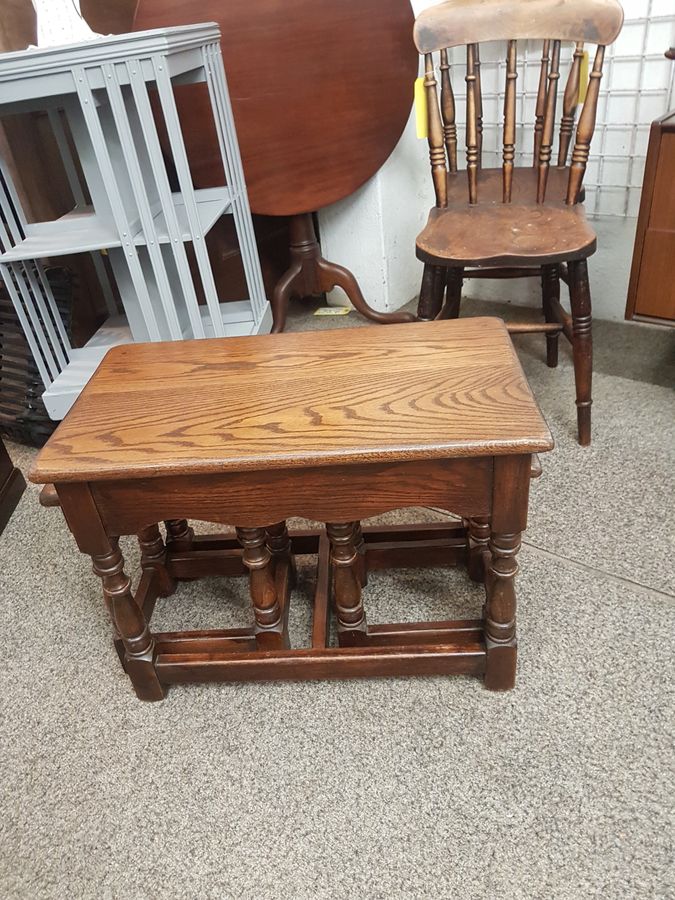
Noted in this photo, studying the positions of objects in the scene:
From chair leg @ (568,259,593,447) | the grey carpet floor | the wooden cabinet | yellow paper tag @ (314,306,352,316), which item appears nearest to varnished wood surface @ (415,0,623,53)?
the wooden cabinet

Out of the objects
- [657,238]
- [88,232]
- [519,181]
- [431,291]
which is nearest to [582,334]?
[657,238]

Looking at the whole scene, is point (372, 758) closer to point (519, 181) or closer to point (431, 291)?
point (431, 291)

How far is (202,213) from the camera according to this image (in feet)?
5.82

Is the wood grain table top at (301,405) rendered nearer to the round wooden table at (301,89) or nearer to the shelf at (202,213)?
the shelf at (202,213)

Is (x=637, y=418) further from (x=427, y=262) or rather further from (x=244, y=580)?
(x=244, y=580)

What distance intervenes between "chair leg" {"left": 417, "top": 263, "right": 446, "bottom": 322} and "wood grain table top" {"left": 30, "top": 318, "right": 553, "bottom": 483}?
51cm

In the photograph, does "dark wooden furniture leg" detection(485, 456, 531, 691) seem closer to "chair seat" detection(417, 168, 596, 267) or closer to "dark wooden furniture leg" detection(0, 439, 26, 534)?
"chair seat" detection(417, 168, 596, 267)

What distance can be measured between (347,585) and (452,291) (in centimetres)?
100

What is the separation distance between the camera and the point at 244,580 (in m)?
1.43

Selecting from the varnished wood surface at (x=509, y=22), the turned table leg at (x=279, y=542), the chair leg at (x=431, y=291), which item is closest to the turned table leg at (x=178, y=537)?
Answer: the turned table leg at (x=279, y=542)

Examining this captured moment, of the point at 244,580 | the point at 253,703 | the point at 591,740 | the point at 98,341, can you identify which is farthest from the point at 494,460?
the point at 98,341

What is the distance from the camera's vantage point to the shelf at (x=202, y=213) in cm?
161

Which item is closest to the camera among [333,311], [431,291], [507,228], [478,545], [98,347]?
[478,545]

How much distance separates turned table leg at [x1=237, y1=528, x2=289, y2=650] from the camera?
1076 mm
